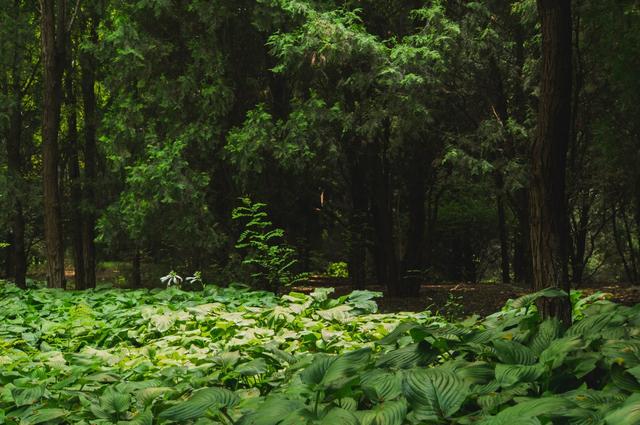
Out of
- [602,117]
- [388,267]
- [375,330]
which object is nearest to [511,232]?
[602,117]

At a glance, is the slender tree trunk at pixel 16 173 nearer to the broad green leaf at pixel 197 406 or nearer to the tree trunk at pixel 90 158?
the tree trunk at pixel 90 158

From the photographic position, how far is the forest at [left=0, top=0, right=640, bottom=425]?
2484 millimetres

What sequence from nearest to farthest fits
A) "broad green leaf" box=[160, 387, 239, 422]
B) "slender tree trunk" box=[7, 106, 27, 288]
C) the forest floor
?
"broad green leaf" box=[160, 387, 239, 422] → the forest floor → "slender tree trunk" box=[7, 106, 27, 288]

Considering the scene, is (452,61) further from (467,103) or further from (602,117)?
(602,117)

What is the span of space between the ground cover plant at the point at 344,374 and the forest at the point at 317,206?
13 mm

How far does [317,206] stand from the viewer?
1352 cm

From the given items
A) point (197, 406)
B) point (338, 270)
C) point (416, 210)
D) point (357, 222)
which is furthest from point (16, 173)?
point (197, 406)

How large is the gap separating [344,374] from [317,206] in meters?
11.1

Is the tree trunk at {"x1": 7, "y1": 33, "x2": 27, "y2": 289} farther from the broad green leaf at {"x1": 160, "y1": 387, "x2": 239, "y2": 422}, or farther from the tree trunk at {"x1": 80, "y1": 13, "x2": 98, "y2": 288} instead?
the broad green leaf at {"x1": 160, "y1": 387, "x2": 239, "y2": 422}

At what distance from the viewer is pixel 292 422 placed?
6.75ft

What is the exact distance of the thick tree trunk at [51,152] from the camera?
409 inches

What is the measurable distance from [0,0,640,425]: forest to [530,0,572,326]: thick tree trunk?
13 mm

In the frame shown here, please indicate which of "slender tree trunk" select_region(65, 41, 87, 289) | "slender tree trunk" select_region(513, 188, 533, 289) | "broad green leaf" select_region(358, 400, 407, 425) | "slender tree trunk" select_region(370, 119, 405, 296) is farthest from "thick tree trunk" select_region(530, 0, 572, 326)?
"slender tree trunk" select_region(65, 41, 87, 289)

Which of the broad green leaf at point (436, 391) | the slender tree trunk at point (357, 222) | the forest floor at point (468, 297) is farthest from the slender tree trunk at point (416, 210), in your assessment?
the broad green leaf at point (436, 391)
